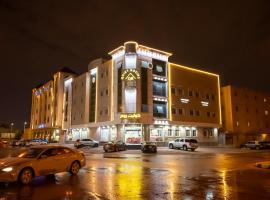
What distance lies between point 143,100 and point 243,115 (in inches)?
1337

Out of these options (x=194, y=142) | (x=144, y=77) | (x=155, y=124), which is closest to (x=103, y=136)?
(x=155, y=124)

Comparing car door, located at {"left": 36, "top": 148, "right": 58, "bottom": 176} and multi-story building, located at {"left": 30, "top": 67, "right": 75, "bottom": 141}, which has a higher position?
multi-story building, located at {"left": 30, "top": 67, "right": 75, "bottom": 141}

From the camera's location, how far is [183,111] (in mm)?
59344

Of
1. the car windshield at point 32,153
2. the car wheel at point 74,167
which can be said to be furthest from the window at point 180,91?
the car windshield at point 32,153

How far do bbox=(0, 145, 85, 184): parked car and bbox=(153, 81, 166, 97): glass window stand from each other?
133 ft

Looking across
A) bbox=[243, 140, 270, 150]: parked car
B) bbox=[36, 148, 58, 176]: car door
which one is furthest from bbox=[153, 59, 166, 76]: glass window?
bbox=[36, 148, 58, 176]: car door

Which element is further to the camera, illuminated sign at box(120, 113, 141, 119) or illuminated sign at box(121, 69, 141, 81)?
illuminated sign at box(121, 69, 141, 81)

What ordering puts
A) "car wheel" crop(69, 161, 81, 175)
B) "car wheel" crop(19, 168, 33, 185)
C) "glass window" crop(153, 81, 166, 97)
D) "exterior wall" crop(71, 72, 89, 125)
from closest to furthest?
"car wheel" crop(19, 168, 33, 185) → "car wheel" crop(69, 161, 81, 175) → "glass window" crop(153, 81, 166, 97) → "exterior wall" crop(71, 72, 89, 125)

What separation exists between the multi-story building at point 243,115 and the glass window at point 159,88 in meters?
23.0

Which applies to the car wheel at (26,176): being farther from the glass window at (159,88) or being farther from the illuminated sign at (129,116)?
the glass window at (159,88)

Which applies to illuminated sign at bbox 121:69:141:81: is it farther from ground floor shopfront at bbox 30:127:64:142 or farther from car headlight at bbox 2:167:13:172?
car headlight at bbox 2:167:13:172

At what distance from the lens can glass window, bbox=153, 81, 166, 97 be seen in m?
54.8

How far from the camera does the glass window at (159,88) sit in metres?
54.8

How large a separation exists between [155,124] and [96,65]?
67.8 ft
